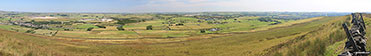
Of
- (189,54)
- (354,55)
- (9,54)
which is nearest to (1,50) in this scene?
(9,54)

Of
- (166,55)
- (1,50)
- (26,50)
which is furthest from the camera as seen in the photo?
(166,55)

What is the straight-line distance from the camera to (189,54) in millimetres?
34281

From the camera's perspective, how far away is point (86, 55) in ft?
108

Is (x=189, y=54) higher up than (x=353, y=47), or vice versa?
(x=353, y=47)

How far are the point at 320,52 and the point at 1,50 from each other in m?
18.5

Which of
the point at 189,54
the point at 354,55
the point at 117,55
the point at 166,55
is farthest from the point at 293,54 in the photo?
the point at 117,55

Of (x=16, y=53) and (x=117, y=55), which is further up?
(x=16, y=53)

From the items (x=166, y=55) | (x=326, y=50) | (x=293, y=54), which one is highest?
(x=326, y=50)

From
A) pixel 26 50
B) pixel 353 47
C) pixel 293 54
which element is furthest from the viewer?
pixel 293 54

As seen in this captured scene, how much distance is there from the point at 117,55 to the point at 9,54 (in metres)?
25.5

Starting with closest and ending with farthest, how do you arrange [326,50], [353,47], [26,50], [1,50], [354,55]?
[354,55] → [353,47] → [1,50] → [326,50] → [26,50]

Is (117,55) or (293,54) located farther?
(117,55)

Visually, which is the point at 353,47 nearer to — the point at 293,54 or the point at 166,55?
the point at 293,54

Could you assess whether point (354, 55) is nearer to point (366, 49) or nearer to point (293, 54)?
point (366, 49)
